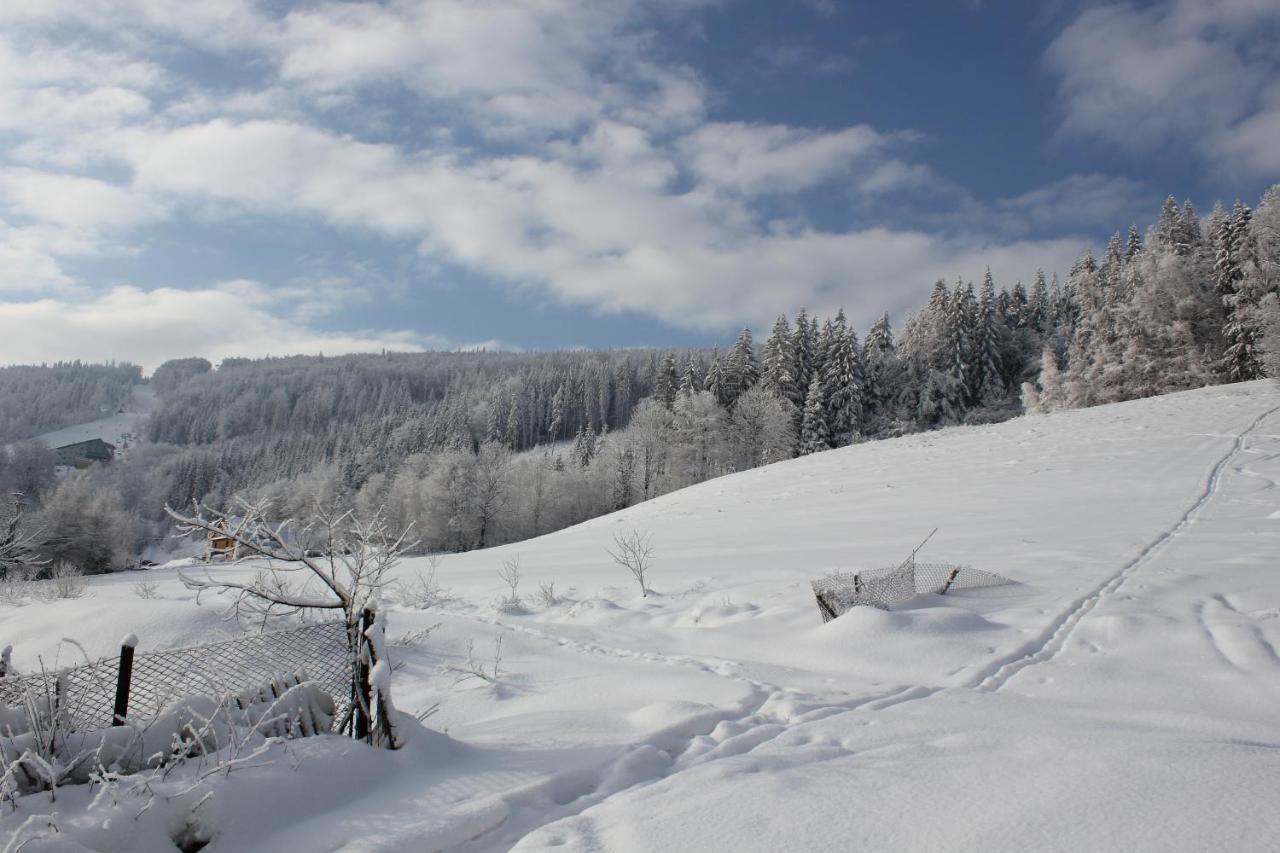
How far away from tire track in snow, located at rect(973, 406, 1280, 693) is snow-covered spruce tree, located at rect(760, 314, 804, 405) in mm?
37225

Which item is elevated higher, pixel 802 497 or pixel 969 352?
pixel 969 352

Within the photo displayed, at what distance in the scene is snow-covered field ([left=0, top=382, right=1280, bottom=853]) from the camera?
3305mm

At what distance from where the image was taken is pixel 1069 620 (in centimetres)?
760

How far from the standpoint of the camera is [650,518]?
23.1 m

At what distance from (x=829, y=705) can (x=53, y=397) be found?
21856 cm

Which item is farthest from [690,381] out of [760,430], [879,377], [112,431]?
[112,431]

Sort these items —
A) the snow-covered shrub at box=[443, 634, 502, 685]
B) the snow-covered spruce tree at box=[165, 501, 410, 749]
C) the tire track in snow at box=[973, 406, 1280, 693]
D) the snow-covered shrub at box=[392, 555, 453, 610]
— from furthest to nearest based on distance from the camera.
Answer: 1. the snow-covered shrub at box=[392, 555, 453, 610]
2. the snow-covered shrub at box=[443, 634, 502, 685]
3. the tire track in snow at box=[973, 406, 1280, 693]
4. the snow-covered spruce tree at box=[165, 501, 410, 749]

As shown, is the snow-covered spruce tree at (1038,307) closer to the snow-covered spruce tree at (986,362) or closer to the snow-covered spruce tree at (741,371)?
the snow-covered spruce tree at (986,362)

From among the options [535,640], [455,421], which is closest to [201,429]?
[455,421]

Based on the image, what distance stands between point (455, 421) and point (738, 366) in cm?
6137

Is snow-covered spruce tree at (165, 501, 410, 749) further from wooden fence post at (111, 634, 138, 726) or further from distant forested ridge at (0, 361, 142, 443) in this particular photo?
distant forested ridge at (0, 361, 142, 443)

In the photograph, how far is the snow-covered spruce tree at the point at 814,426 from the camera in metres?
48.1

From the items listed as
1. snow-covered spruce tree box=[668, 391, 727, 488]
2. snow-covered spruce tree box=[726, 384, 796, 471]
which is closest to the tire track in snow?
snow-covered spruce tree box=[726, 384, 796, 471]

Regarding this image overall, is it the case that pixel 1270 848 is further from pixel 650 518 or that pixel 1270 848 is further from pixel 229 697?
pixel 650 518
